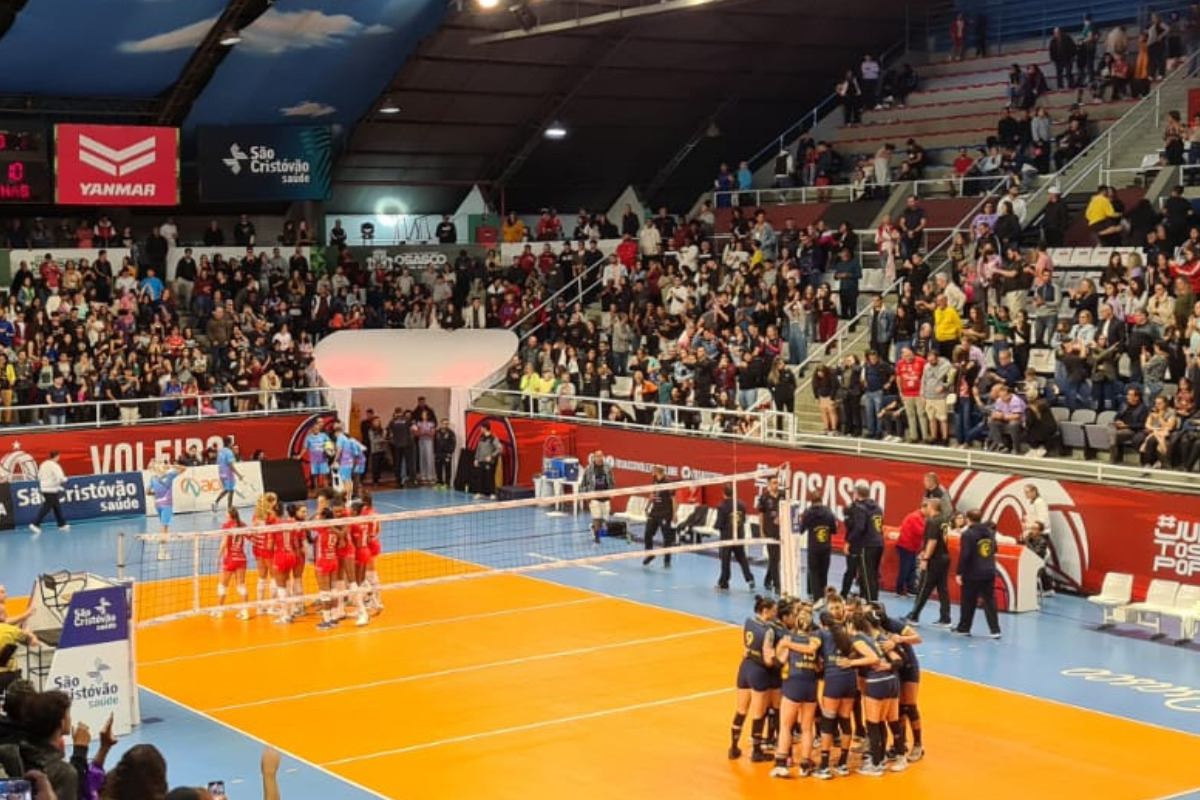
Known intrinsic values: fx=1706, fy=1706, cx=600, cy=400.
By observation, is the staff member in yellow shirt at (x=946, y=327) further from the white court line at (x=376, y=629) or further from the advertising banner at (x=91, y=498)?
the advertising banner at (x=91, y=498)

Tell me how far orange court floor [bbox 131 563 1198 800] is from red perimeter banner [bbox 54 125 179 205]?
18363 mm

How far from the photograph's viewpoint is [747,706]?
1689 cm

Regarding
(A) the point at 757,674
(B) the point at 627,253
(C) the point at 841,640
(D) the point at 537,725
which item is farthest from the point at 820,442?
(B) the point at 627,253

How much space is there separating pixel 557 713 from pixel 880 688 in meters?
4.16

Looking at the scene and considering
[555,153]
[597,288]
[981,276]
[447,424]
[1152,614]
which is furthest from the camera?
[555,153]

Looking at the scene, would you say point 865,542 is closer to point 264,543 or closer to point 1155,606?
A: point 1155,606

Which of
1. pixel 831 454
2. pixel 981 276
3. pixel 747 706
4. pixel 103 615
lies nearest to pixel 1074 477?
pixel 831 454

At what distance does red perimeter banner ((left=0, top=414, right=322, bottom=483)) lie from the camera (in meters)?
33.8

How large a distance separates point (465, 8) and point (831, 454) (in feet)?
53.6

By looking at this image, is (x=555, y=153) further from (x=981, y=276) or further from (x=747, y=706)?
(x=747, y=706)

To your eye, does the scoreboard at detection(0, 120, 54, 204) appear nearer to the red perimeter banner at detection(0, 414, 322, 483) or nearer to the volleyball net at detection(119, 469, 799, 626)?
the red perimeter banner at detection(0, 414, 322, 483)

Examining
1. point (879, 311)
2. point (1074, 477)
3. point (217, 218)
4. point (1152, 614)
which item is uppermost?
point (217, 218)

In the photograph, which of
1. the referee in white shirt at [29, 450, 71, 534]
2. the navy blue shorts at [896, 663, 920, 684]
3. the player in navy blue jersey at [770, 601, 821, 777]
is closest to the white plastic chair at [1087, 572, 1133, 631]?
the navy blue shorts at [896, 663, 920, 684]

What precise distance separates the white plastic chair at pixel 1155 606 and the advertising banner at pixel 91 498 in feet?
65.6
